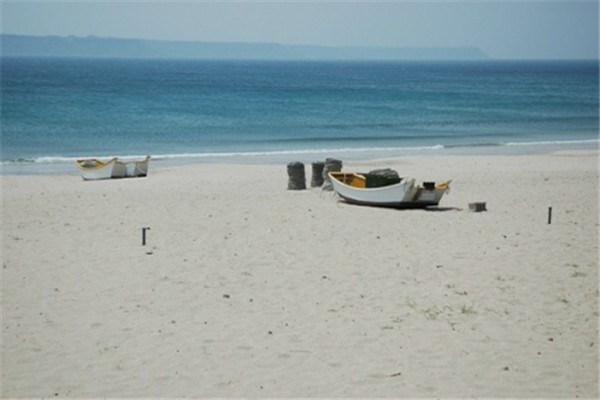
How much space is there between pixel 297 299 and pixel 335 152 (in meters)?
28.0

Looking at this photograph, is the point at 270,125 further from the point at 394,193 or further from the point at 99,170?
the point at 394,193

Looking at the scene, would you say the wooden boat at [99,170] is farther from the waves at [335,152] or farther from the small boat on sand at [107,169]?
the waves at [335,152]

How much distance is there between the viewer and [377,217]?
18.3 meters

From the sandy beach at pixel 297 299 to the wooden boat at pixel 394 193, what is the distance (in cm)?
34

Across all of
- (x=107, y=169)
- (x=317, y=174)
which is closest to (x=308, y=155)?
(x=107, y=169)

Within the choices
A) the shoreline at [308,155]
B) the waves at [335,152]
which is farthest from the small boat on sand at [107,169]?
the waves at [335,152]

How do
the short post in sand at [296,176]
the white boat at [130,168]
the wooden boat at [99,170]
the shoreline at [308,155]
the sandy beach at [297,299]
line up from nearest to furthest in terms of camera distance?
1. the sandy beach at [297,299]
2. the short post in sand at [296,176]
3. the wooden boat at [99,170]
4. the white boat at [130,168]
5. the shoreline at [308,155]

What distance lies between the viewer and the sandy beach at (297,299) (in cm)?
955

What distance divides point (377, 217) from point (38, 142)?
29381 mm

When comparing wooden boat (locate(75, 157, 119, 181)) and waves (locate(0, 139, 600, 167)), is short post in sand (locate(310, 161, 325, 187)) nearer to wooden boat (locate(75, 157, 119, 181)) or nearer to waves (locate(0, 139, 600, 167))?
wooden boat (locate(75, 157, 119, 181))

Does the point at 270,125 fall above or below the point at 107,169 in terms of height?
above

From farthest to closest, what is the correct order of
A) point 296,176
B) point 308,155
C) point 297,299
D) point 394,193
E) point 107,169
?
point 308,155, point 107,169, point 296,176, point 394,193, point 297,299

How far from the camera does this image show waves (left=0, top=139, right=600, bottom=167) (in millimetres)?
36312

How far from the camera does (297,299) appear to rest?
1230 centimetres
